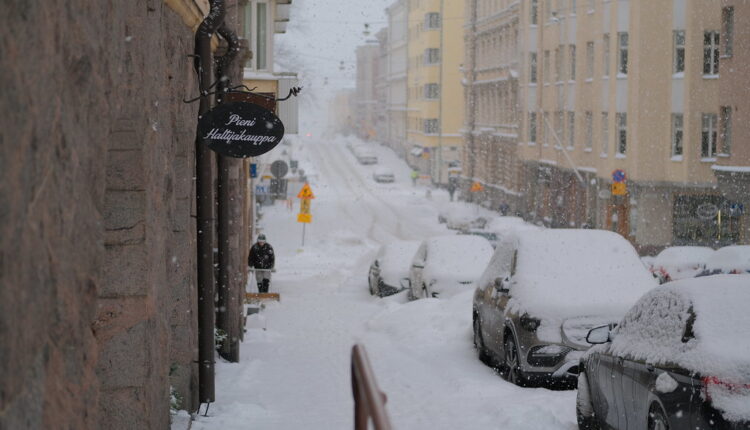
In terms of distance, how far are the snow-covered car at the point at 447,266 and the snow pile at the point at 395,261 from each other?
7.23 ft

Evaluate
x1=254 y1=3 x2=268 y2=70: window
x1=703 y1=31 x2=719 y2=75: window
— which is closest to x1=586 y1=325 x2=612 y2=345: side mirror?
x1=254 y1=3 x2=268 y2=70: window

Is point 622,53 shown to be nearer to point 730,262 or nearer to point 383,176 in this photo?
point 730,262

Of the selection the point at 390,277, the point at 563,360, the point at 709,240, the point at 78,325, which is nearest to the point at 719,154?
the point at 709,240

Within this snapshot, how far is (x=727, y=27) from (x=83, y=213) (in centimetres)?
3618

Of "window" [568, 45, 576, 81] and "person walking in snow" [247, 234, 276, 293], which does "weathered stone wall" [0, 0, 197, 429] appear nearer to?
"person walking in snow" [247, 234, 276, 293]

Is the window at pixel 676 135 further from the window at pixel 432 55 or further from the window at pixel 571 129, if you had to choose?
the window at pixel 432 55

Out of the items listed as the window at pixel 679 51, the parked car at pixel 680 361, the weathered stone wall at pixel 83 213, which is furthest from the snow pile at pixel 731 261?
the window at pixel 679 51

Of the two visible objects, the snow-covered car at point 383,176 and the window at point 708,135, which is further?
the snow-covered car at point 383,176

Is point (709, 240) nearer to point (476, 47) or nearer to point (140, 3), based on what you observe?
point (476, 47)

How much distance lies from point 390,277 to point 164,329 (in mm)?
18393

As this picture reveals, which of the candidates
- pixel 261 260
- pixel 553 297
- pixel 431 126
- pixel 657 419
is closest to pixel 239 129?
pixel 553 297

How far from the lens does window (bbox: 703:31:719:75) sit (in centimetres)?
4094

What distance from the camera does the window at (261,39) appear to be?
26.5m

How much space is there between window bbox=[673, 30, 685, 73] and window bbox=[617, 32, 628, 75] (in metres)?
2.36
